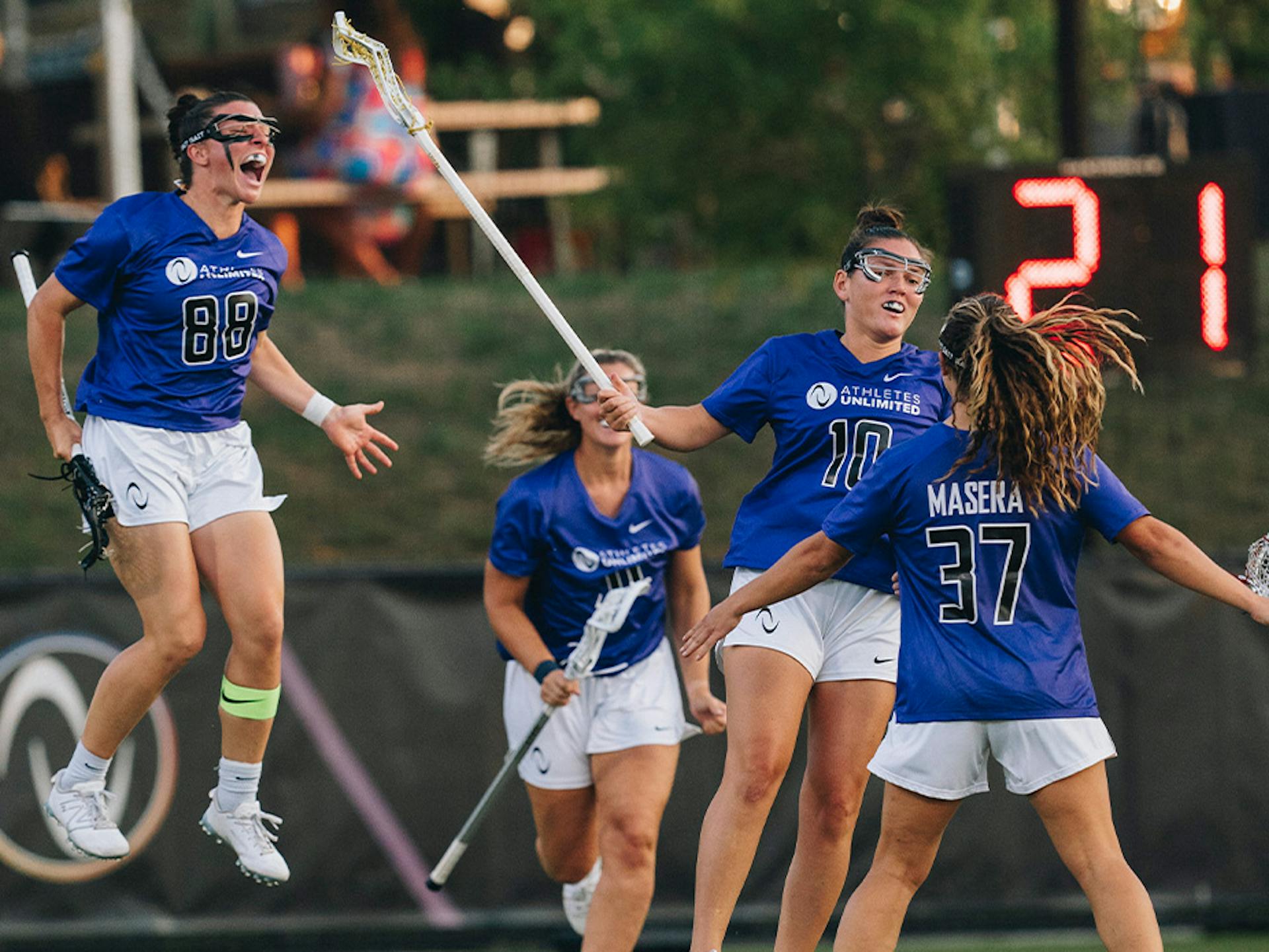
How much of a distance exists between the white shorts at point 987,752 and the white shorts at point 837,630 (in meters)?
0.59

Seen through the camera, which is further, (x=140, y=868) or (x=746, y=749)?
(x=140, y=868)

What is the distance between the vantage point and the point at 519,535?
22.0 ft

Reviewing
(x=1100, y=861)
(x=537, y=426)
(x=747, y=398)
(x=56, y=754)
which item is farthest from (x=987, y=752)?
(x=56, y=754)

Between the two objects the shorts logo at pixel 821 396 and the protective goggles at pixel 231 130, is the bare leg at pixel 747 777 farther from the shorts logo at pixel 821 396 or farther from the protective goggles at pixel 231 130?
the protective goggles at pixel 231 130

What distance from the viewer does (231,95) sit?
18.3ft

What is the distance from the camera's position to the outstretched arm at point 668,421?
5668mm

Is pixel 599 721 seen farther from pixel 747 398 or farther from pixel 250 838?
pixel 747 398

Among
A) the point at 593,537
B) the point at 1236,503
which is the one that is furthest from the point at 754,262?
the point at 593,537

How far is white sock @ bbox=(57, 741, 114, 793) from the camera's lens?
18.6 feet

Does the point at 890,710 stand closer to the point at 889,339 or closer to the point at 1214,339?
the point at 889,339

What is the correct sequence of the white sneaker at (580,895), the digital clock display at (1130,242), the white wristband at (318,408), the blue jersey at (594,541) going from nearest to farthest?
the white wristband at (318,408) < the blue jersey at (594,541) < the white sneaker at (580,895) < the digital clock display at (1130,242)

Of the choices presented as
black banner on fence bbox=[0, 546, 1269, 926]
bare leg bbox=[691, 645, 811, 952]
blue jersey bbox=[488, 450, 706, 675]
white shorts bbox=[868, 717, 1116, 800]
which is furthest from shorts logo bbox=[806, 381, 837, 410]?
black banner on fence bbox=[0, 546, 1269, 926]

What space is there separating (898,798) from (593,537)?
2.02 metres

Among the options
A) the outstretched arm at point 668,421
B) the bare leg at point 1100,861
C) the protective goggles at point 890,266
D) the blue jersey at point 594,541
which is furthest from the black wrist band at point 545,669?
the bare leg at point 1100,861
